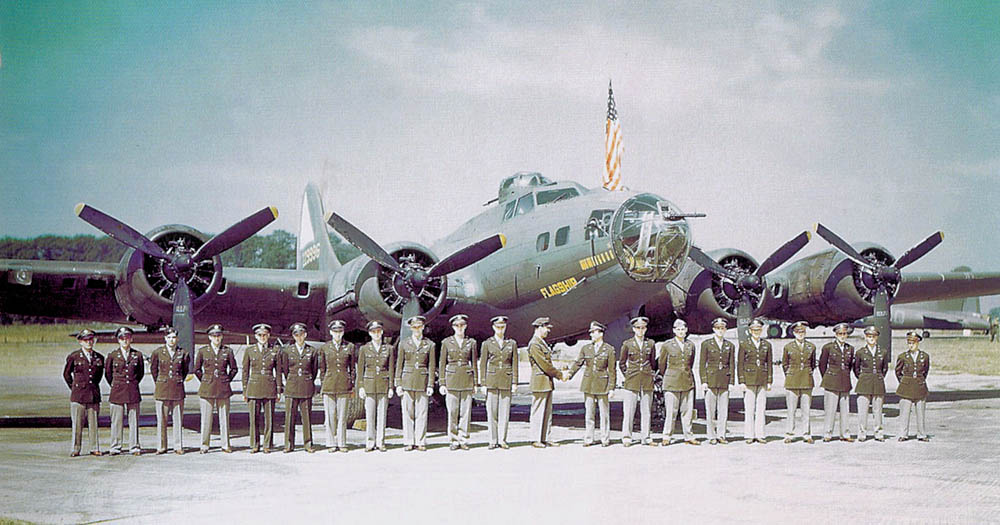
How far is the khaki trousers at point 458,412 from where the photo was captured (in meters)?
11.1

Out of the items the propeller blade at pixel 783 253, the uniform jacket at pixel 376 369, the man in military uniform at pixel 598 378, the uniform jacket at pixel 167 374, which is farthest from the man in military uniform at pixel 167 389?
the propeller blade at pixel 783 253

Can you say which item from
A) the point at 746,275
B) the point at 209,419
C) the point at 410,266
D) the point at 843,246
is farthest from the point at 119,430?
the point at 843,246

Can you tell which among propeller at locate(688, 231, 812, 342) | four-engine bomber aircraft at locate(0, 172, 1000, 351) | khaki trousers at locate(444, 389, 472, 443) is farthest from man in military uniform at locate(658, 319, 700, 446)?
propeller at locate(688, 231, 812, 342)

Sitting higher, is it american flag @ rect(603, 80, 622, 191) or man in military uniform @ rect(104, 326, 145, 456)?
american flag @ rect(603, 80, 622, 191)

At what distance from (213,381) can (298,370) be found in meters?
1.06

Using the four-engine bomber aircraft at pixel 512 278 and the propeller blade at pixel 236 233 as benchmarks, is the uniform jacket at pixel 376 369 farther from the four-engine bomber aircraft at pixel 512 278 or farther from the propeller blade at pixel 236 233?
the propeller blade at pixel 236 233

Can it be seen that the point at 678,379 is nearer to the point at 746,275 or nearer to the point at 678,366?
the point at 678,366

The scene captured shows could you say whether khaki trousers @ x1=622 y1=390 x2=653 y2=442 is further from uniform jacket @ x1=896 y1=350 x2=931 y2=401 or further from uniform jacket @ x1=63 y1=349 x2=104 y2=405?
uniform jacket @ x1=63 y1=349 x2=104 y2=405

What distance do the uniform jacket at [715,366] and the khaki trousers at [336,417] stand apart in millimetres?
4805

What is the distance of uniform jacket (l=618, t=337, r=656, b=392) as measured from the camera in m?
11.3

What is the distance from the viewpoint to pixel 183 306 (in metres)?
12.3

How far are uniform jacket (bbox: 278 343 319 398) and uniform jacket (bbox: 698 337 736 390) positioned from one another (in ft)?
17.0

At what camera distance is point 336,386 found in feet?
35.6

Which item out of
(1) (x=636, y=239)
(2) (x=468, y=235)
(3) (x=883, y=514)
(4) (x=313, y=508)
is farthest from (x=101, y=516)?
(2) (x=468, y=235)
